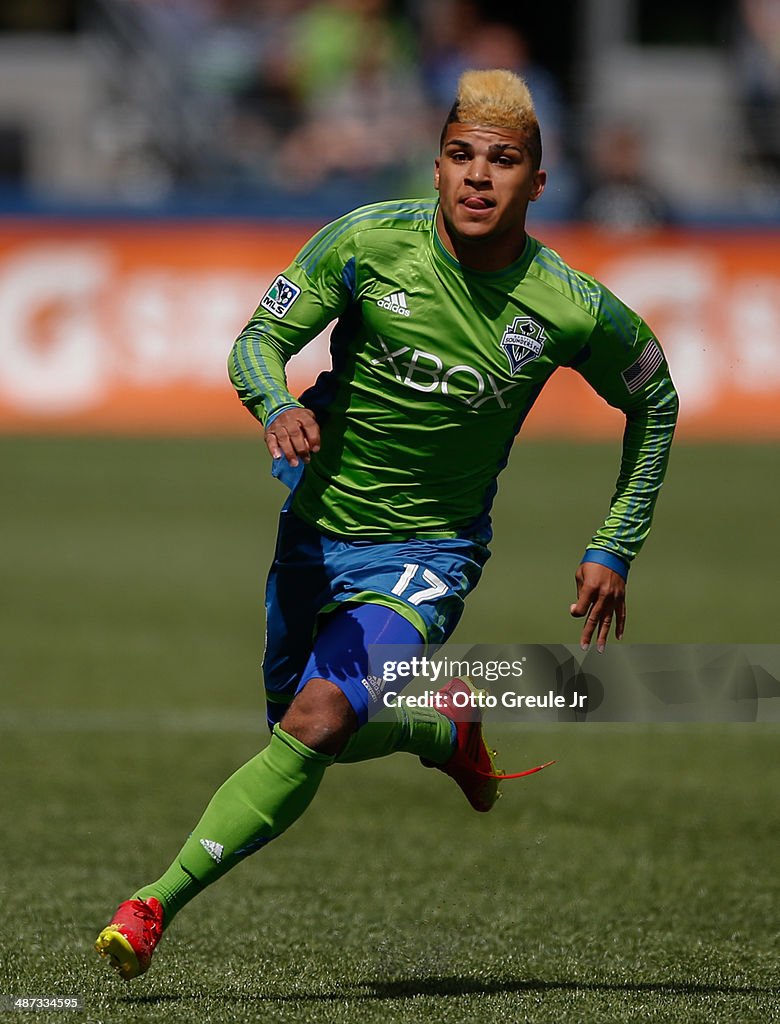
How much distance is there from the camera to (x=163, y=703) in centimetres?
891

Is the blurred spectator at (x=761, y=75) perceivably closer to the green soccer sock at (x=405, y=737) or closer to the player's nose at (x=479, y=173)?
the green soccer sock at (x=405, y=737)

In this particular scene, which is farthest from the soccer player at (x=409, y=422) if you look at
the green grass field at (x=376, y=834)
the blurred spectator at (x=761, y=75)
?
the blurred spectator at (x=761, y=75)

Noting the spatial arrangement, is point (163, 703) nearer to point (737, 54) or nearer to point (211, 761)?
point (211, 761)

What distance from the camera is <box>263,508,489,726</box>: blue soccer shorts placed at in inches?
188

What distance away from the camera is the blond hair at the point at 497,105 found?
4855 mm

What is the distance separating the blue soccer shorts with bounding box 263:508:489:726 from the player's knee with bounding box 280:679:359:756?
0.03 m

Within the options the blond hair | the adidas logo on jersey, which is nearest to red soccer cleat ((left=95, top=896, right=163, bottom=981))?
the adidas logo on jersey

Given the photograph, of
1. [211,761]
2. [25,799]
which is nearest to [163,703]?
[211,761]

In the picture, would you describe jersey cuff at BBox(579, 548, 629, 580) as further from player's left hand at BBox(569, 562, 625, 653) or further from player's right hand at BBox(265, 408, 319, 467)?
player's right hand at BBox(265, 408, 319, 467)

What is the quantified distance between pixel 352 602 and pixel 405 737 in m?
0.50

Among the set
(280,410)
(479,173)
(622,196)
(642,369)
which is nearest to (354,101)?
(622,196)

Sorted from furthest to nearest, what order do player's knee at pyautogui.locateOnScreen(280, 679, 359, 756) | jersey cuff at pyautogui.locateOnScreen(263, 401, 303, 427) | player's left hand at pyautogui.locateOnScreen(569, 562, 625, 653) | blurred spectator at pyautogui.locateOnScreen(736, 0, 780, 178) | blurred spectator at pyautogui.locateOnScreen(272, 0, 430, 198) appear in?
1. blurred spectator at pyautogui.locateOnScreen(736, 0, 780, 178)
2. blurred spectator at pyautogui.locateOnScreen(272, 0, 430, 198)
3. player's left hand at pyautogui.locateOnScreen(569, 562, 625, 653)
4. player's knee at pyautogui.locateOnScreen(280, 679, 359, 756)
5. jersey cuff at pyautogui.locateOnScreen(263, 401, 303, 427)

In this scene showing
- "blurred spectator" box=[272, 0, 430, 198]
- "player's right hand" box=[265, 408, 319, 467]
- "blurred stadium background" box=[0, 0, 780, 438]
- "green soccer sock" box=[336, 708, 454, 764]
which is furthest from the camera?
"blurred spectator" box=[272, 0, 430, 198]

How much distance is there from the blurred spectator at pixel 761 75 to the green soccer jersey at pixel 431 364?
16.8m
